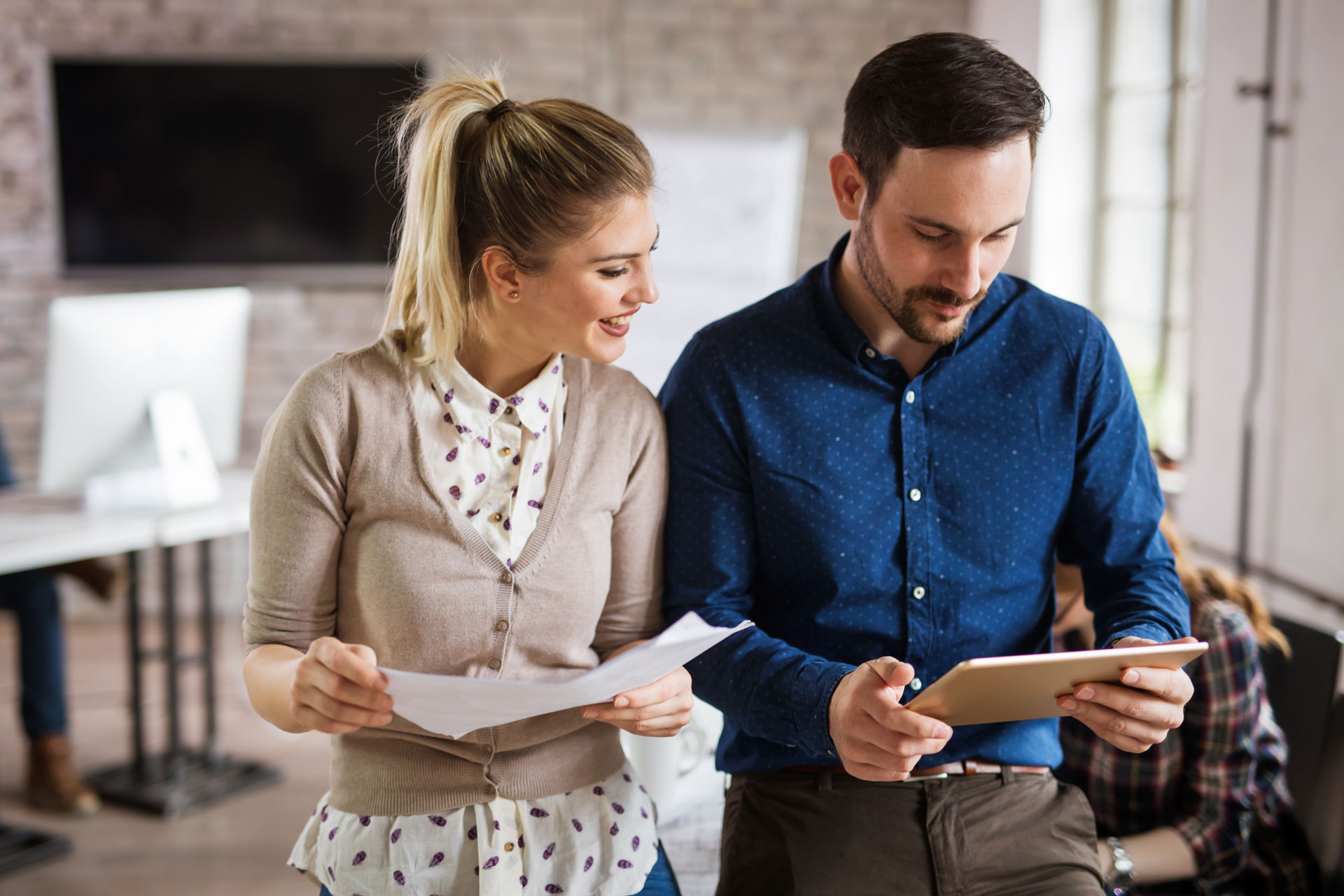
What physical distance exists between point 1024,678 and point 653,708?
338 millimetres

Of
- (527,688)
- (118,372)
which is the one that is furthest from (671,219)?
(527,688)

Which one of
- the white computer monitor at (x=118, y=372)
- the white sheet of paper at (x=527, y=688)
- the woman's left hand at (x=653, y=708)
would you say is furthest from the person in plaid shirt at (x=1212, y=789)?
the white computer monitor at (x=118, y=372)

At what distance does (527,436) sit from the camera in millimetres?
1312

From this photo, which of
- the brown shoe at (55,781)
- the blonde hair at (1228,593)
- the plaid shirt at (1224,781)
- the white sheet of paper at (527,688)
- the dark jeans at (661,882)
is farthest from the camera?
the brown shoe at (55,781)

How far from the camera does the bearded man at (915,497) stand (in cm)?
129

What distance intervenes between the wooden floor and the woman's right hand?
0.74m

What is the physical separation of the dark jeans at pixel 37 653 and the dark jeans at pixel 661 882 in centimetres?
203

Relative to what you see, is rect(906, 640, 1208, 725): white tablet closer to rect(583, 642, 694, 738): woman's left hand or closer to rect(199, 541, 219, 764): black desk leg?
rect(583, 642, 694, 738): woman's left hand

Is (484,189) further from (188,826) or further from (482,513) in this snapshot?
(188,826)

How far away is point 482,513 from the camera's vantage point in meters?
1.28

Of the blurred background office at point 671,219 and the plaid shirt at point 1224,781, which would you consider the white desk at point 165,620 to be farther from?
the plaid shirt at point 1224,781

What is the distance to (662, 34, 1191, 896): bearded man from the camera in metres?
1.29

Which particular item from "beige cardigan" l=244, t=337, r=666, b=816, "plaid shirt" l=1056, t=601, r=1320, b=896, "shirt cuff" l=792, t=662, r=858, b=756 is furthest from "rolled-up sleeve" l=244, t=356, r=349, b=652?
"plaid shirt" l=1056, t=601, r=1320, b=896

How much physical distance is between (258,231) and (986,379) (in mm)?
3751
